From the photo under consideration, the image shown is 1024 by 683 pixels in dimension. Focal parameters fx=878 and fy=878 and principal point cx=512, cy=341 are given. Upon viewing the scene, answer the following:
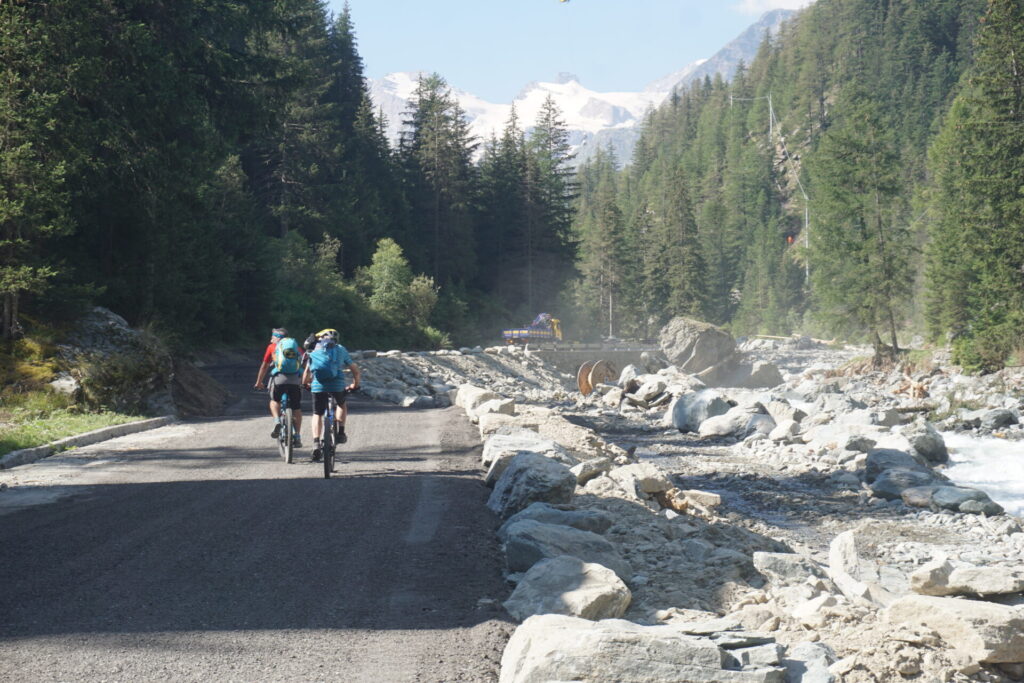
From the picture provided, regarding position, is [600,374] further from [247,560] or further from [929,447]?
[247,560]

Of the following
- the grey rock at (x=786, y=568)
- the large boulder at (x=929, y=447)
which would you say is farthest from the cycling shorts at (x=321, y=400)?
the large boulder at (x=929, y=447)

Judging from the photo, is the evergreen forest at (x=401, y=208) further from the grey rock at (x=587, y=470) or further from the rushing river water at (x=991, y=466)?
the rushing river water at (x=991, y=466)

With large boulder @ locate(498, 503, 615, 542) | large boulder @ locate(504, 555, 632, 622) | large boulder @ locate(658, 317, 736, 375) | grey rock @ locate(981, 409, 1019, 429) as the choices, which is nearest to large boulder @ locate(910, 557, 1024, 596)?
large boulder @ locate(498, 503, 615, 542)

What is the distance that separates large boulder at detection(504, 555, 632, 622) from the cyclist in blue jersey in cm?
597

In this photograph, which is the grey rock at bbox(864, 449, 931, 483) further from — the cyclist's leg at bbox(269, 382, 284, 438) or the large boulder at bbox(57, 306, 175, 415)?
the large boulder at bbox(57, 306, 175, 415)

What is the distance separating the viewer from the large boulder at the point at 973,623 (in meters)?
5.92

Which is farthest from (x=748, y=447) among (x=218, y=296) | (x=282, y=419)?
(x=218, y=296)

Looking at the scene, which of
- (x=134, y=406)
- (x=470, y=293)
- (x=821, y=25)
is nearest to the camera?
(x=134, y=406)

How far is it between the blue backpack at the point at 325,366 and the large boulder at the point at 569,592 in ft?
19.9

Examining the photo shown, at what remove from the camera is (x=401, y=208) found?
73.9 meters

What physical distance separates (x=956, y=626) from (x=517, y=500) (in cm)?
467

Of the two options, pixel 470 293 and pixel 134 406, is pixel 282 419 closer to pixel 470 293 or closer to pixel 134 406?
pixel 134 406

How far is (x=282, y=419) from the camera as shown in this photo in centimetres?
1312

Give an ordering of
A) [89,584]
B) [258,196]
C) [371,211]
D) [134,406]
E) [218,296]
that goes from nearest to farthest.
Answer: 1. [89,584]
2. [134,406]
3. [218,296]
4. [258,196]
5. [371,211]
